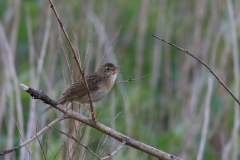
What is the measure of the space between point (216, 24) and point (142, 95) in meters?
1.37

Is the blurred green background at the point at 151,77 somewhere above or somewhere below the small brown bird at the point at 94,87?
above

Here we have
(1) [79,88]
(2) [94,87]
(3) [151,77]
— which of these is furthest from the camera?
(3) [151,77]

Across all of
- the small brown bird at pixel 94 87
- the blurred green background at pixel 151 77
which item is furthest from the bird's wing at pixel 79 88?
the blurred green background at pixel 151 77

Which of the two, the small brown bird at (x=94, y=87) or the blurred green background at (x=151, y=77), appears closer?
the small brown bird at (x=94, y=87)

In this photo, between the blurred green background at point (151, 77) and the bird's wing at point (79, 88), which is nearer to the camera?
the bird's wing at point (79, 88)

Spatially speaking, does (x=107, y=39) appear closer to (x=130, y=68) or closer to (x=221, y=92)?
(x=130, y=68)

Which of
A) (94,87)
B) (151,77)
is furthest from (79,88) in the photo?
(151,77)

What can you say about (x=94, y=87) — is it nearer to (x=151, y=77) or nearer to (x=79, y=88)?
(x=79, y=88)

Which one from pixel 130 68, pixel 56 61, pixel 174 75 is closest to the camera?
pixel 56 61

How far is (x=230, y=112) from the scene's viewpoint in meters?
5.18

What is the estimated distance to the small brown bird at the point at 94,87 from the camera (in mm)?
3609

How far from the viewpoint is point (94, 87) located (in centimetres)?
380

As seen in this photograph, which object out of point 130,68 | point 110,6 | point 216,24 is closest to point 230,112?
point 216,24

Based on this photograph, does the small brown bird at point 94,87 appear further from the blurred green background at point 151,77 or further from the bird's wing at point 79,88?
the blurred green background at point 151,77
